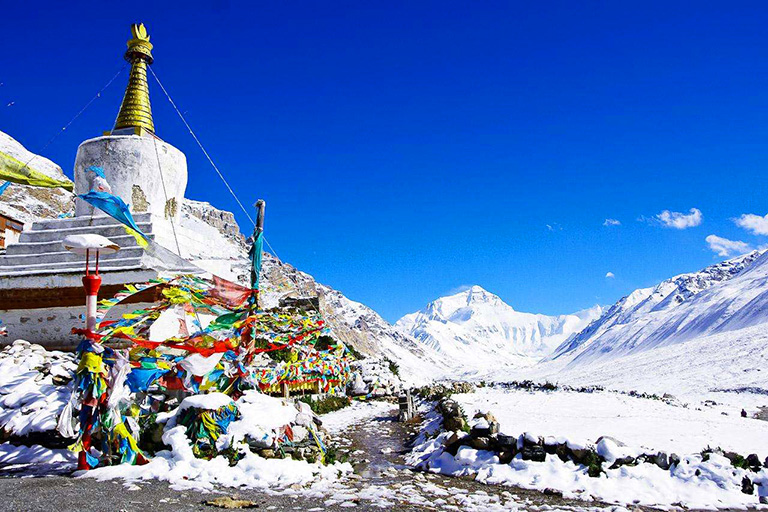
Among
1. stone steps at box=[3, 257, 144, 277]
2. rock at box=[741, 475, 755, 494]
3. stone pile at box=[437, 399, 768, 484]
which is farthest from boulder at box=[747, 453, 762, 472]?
stone steps at box=[3, 257, 144, 277]

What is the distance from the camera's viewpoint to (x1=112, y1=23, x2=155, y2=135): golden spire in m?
17.2

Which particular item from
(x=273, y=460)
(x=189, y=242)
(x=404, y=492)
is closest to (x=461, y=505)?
(x=404, y=492)

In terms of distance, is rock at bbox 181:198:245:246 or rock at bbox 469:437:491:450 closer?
rock at bbox 469:437:491:450

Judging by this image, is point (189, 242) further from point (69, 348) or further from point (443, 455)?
point (443, 455)

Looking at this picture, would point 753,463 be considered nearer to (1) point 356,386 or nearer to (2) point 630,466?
(2) point 630,466

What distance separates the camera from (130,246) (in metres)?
14.4

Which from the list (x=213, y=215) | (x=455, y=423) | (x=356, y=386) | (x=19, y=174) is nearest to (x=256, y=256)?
(x=19, y=174)

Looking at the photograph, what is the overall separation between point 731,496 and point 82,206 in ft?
56.8

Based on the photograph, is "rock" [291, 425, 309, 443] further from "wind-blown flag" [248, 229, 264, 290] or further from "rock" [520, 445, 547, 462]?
"rock" [520, 445, 547, 462]

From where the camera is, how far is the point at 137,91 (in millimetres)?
17625

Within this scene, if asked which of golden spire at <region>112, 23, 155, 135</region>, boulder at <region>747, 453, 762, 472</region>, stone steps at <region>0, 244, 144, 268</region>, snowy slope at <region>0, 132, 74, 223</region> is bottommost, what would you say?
boulder at <region>747, 453, 762, 472</region>

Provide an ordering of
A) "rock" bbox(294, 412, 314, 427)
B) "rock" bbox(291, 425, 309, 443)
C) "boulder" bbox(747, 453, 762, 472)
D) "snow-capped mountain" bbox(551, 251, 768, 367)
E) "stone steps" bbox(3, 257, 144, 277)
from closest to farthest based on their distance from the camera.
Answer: "boulder" bbox(747, 453, 762, 472), "rock" bbox(291, 425, 309, 443), "rock" bbox(294, 412, 314, 427), "stone steps" bbox(3, 257, 144, 277), "snow-capped mountain" bbox(551, 251, 768, 367)

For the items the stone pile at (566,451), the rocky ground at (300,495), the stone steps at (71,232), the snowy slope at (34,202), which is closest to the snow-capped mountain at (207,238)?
the snowy slope at (34,202)

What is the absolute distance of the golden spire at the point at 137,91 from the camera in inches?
675
